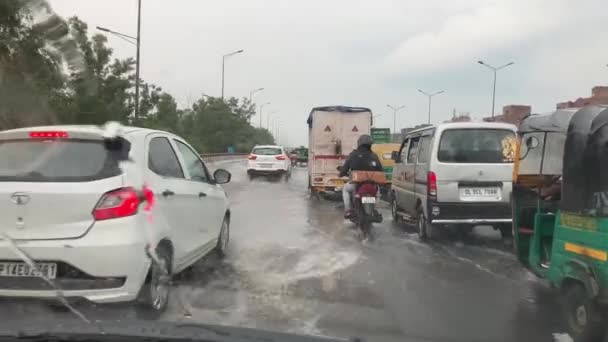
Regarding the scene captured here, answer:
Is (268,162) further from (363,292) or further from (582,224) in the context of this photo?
(582,224)

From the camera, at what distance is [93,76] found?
488cm

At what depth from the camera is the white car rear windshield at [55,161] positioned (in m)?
4.28

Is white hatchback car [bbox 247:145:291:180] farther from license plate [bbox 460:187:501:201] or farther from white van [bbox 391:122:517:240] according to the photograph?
license plate [bbox 460:187:501:201]

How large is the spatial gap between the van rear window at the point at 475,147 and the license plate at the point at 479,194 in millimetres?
408

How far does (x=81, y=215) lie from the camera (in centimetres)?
421

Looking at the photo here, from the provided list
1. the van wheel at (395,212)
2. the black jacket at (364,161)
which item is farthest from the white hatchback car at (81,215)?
the van wheel at (395,212)

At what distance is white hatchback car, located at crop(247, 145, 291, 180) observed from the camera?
27000 mm

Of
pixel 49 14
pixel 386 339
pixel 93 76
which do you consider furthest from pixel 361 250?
pixel 49 14

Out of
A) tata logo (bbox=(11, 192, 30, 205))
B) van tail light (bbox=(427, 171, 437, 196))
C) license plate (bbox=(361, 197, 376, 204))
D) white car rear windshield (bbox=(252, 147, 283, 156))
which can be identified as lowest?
license plate (bbox=(361, 197, 376, 204))

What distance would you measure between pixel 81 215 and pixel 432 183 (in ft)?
19.0

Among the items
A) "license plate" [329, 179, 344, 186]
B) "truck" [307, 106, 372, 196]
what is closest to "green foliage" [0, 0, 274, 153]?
"license plate" [329, 179, 344, 186]

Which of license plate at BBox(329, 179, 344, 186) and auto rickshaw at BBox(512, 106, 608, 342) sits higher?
auto rickshaw at BBox(512, 106, 608, 342)

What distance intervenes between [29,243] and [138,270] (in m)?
0.75

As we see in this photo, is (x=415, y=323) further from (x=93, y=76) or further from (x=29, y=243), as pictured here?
(x=93, y=76)
